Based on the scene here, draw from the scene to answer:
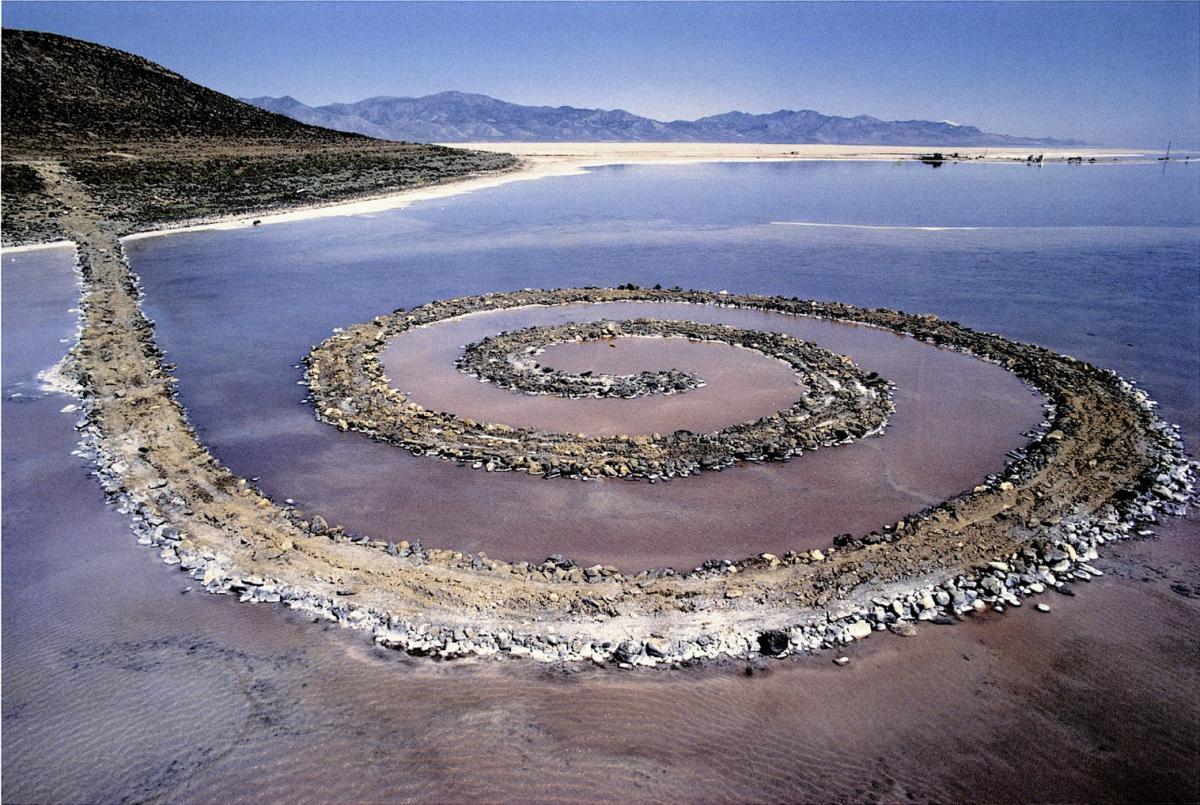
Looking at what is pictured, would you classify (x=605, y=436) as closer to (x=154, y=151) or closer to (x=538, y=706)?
(x=538, y=706)

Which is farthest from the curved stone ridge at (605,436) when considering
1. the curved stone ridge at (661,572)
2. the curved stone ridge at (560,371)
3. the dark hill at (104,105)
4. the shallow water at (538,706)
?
the dark hill at (104,105)

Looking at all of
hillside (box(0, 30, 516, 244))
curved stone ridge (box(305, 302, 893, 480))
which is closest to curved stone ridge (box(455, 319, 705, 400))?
curved stone ridge (box(305, 302, 893, 480))

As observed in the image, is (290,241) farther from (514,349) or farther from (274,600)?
(274,600)

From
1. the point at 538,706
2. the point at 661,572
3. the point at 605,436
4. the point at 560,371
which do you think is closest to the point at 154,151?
the point at 560,371

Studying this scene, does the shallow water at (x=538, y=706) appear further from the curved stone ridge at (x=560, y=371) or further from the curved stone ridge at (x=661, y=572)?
the curved stone ridge at (x=560, y=371)

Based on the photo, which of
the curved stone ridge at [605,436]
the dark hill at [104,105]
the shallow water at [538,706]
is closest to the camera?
the shallow water at [538,706]

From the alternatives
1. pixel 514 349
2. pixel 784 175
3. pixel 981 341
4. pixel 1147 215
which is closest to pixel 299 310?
pixel 514 349
